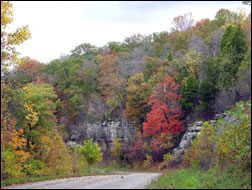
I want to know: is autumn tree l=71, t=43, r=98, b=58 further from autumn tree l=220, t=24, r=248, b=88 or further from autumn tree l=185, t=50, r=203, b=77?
autumn tree l=220, t=24, r=248, b=88

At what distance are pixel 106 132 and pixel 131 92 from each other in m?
10.2

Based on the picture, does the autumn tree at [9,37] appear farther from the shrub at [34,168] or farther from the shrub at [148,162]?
the shrub at [148,162]

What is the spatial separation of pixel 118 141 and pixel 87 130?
788 cm

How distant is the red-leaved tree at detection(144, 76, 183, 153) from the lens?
129 feet

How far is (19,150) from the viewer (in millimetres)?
22375

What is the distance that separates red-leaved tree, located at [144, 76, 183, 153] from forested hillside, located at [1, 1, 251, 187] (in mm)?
128

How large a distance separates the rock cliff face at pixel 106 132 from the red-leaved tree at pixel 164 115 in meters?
8.75

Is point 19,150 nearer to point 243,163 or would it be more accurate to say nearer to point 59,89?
point 243,163

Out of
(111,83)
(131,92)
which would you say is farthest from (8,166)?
(111,83)

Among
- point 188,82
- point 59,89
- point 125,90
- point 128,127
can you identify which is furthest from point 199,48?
point 59,89

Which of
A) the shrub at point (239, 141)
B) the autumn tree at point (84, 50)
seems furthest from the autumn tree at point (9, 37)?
the autumn tree at point (84, 50)

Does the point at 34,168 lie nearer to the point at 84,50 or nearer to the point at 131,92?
the point at 131,92

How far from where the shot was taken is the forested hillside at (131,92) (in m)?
14.1

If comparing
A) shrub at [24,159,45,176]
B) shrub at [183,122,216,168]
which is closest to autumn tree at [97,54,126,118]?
shrub at [24,159,45,176]
